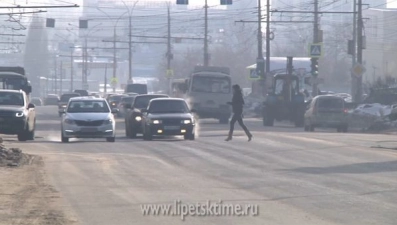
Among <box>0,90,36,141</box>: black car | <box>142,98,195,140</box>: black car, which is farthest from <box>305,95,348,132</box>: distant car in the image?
<box>0,90,36,141</box>: black car

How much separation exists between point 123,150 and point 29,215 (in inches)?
542

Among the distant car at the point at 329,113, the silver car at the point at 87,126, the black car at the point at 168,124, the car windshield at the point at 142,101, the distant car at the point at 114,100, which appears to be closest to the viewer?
the silver car at the point at 87,126

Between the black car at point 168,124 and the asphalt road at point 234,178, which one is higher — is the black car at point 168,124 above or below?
above

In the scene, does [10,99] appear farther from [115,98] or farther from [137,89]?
[137,89]

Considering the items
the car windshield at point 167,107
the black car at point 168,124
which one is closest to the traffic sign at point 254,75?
the car windshield at point 167,107

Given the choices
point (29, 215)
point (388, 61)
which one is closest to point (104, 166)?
point (29, 215)

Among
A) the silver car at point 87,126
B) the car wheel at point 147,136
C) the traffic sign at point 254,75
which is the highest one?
the traffic sign at point 254,75

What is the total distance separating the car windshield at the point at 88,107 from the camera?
109 feet

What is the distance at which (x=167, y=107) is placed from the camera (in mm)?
34438

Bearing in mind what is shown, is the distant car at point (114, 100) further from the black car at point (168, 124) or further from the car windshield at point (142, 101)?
the black car at point (168, 124)

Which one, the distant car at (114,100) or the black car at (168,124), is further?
the distant car at (114,100)

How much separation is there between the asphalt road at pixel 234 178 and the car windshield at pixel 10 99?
11.9 ft

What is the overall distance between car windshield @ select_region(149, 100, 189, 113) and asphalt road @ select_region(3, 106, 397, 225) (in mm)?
3973

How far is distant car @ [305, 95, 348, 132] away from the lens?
141 feet
